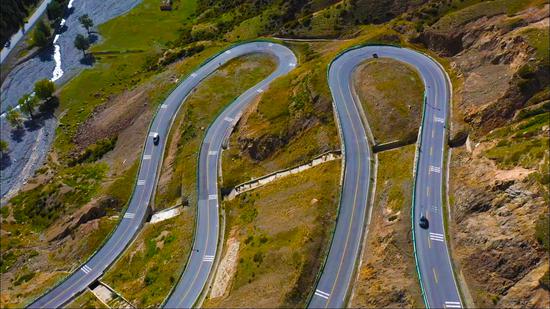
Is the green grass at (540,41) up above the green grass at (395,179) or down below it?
above

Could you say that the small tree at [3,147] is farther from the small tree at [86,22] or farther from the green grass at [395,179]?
the green grass at [395,179]

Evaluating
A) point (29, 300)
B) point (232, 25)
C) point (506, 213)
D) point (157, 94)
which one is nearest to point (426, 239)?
point (506, 213)

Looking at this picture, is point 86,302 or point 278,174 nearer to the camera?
point 86,302

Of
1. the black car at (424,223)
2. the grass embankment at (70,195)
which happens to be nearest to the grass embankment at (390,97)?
the black car at (424,223)

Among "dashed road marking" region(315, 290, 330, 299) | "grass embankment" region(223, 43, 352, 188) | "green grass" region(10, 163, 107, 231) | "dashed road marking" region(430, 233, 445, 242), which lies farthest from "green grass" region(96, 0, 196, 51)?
"dashed road marking" region(430, 233, 445, 242)

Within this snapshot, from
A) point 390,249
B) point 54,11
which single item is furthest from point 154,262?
point 54,11

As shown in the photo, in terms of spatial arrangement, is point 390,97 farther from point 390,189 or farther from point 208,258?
point 208,258
